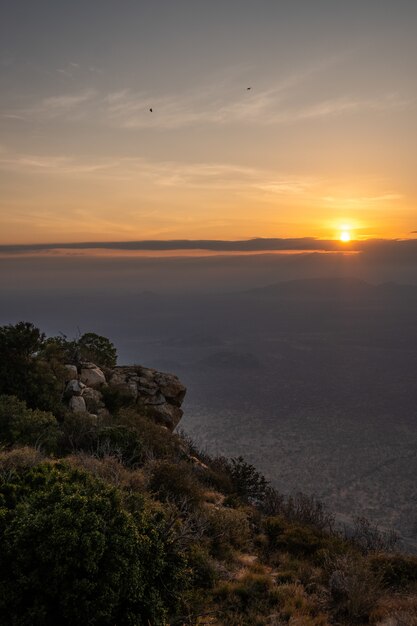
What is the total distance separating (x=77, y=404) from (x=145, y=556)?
14.1 metres

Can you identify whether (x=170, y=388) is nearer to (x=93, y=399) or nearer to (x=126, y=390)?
(x=126, y=390)

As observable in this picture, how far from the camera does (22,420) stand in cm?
1519

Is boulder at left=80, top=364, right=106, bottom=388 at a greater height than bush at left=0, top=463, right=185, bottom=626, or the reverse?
bush at left=0, top=463, right=185, bottom=626

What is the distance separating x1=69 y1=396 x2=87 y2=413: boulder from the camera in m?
20.3

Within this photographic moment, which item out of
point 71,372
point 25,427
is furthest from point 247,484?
point 25,427

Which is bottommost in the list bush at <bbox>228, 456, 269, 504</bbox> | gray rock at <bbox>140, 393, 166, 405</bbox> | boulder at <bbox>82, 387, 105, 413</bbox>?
bush at <bbox>228, 456, 269, 504</bbox>

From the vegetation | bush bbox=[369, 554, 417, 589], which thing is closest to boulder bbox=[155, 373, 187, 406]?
the vegetation

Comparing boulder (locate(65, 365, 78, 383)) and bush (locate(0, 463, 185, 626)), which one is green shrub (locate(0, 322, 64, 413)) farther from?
bush (locate(0, 463, 185, 626))

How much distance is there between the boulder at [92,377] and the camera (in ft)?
78.6

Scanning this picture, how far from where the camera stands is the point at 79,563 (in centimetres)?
657

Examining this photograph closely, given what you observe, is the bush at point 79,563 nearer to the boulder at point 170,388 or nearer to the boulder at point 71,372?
the boulder at point 71,372

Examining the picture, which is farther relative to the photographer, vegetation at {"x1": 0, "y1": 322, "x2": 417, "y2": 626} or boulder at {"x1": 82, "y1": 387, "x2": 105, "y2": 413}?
boulder at {"x1": 82, "y1": 387, "x2": 105, "y2": 413}

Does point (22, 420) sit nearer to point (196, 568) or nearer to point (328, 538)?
point (196, 568)

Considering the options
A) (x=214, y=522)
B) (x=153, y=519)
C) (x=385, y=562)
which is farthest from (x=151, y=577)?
(x=385, y=562)
